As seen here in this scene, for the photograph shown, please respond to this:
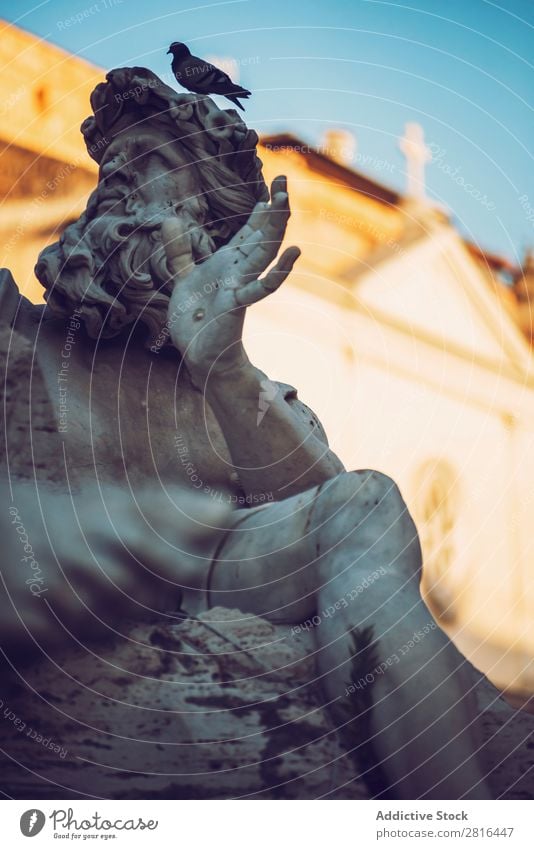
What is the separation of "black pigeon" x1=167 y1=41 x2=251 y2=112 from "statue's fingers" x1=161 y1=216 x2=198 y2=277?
660 mm

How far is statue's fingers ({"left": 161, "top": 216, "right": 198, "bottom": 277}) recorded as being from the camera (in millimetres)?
4531

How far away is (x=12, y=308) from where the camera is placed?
4.66 meters

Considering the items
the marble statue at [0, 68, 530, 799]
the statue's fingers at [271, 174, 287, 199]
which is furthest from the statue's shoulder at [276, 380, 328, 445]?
the statue's fingers at [271, 174, 287, 199]

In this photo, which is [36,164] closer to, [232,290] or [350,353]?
[350,353]

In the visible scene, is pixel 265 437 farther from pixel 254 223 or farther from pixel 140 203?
pixel 140 203

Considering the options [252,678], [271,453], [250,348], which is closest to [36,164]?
[250,348]

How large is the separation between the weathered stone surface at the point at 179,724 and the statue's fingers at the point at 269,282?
3.09 ft

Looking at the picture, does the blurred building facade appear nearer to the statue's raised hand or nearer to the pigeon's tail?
the pigeon's tail

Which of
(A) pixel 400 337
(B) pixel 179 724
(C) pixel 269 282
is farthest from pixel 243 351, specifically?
(A) pixel 400 337

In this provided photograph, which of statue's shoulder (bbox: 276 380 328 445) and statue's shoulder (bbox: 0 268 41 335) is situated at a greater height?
statue's shoulder (bbox: 0 268 41 335)

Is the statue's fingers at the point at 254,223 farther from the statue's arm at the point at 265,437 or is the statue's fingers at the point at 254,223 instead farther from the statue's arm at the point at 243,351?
the statue's arm at the point at 265,437

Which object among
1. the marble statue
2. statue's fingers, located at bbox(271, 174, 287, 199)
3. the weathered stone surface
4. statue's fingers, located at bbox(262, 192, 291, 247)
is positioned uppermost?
statue's fingers, located at bbox(271, 174, 287, 199)

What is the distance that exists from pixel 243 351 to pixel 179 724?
3.72 ft

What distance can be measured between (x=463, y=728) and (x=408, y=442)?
10816 mm
